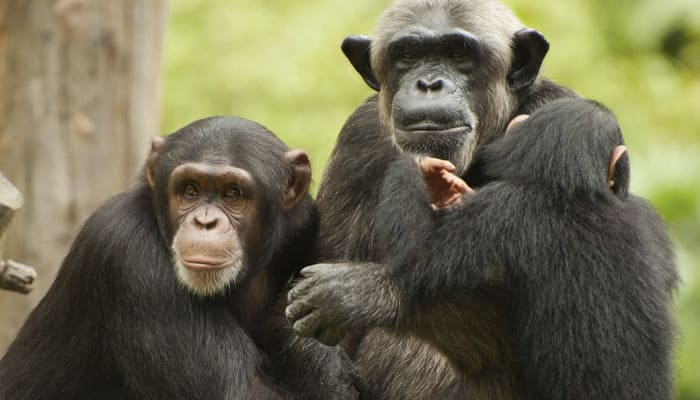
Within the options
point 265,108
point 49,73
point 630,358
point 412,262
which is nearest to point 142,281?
point 412,262

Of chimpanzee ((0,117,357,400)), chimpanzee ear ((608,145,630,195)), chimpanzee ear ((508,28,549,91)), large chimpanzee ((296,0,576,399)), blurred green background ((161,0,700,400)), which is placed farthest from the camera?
blurred green background ((161,0,700,400))

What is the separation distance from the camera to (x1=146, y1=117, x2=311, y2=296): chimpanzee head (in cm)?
554

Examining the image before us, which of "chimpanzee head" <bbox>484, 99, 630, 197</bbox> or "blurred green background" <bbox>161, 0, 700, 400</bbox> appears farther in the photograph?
"blurred green background" <bbox>161, 0, 700, 400</bbox>

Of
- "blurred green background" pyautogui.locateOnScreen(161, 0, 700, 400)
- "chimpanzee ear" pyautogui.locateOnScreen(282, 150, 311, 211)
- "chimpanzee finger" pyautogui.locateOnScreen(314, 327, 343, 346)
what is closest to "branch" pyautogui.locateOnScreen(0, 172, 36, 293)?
"chimpanzee ear" pyautogui.locateOnScreen(282, 150, 311, 211)

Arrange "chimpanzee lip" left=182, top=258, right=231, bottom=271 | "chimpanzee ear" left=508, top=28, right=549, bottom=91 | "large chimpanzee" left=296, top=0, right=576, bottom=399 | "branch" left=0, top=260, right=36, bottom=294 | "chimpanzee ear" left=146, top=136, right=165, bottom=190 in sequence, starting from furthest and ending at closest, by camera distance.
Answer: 1. "branch" left=0, top=260, right=36, bottom=294
2. "chimpanzee ear" left=508, top=28, right=549, bottom=91
3. "chimpanzee ear" left=146, top=136, right=165, bottom=190
4. "large chimpanzee" left=296, top=0, right=576, bottom=399
5. "chimpanzee lip" left=182, top=258, right=231, bottom=271

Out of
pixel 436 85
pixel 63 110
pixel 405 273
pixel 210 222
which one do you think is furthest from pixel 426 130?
pixel 63 110

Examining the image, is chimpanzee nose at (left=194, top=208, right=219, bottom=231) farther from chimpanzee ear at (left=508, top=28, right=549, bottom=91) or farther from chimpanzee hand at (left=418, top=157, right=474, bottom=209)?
chimpanzee ear at (left=508, top=28, right=549, bottom=91)

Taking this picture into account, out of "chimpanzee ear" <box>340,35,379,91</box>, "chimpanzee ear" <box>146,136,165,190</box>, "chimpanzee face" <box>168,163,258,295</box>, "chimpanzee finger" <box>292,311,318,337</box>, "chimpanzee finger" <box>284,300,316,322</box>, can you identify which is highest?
"chimpanzee ear" <box>340,35,379,91</box>

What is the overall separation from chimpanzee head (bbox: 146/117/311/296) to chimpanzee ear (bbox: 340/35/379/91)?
0.67 meters

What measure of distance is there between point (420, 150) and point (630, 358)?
1.43m

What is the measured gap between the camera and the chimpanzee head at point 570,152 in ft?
16.8

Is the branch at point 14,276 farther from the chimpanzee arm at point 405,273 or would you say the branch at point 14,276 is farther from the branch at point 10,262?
the chimpanzee arm at point 405,273

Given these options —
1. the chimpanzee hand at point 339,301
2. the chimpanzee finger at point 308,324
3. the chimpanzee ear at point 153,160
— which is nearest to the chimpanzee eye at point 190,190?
the chimpanzee ear at point 153,160

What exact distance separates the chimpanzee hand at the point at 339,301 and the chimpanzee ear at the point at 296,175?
3.15 ft
